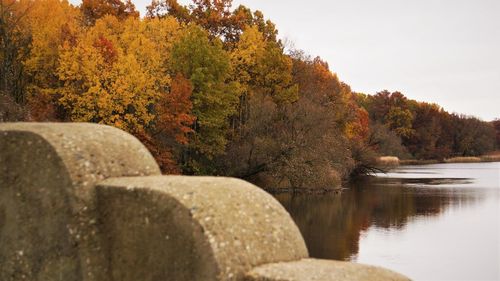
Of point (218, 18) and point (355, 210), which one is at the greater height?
point (218, 18)

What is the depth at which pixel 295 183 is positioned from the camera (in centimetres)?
4028

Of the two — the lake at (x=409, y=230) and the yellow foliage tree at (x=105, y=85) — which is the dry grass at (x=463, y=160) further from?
the yellow foliage tree at (x=105, y=85)

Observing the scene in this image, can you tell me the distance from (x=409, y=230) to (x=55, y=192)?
2169cm

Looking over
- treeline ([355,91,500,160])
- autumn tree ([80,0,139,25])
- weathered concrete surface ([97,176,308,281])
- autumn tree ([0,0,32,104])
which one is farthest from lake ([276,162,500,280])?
treeline ([355,91,500,160])

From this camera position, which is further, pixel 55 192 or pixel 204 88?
pixel 204 88

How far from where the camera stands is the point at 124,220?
6703 millimetres

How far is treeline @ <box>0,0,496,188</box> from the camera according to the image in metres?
33.2

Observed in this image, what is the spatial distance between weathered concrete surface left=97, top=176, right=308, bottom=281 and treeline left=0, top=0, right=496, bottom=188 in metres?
21.1

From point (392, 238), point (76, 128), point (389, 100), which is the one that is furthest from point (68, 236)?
point (389, 100)

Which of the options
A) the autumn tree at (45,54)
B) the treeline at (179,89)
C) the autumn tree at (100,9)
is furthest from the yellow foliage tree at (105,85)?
the autumn tree at (100,9)

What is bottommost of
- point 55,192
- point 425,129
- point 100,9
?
point 55,192

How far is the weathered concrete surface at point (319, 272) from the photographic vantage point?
578 cm

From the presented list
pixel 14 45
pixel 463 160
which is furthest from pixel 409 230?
pixel 463 160

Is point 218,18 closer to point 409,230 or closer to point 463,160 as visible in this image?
point 409,230
